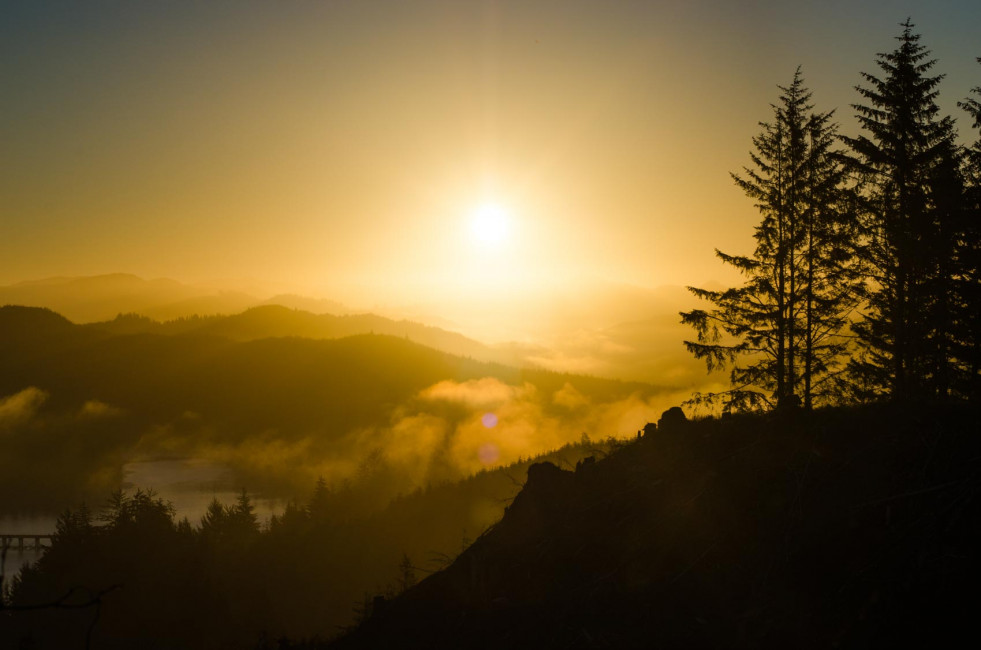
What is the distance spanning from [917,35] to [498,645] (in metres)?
24.7

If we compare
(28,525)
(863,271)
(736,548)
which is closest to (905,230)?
(863,271)

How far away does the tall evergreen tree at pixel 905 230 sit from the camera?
21750 millimetres

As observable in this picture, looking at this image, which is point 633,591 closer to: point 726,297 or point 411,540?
point 726,297

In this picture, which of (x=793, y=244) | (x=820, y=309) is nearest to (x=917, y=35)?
(x=793, y=244)

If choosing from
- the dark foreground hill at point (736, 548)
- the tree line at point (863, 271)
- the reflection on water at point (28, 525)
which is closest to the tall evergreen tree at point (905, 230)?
the tree line at point (863, 271)

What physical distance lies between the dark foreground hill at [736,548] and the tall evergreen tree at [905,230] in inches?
555

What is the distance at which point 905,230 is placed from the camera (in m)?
21.8

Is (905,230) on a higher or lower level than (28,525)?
higher

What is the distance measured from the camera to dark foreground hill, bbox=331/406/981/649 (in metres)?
7.05

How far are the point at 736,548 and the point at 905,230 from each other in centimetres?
1825

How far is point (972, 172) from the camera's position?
22.4m

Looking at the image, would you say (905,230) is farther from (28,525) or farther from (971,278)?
(28,525)

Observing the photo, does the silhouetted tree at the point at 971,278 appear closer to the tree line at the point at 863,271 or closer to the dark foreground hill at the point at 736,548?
the tree line at the point at 863,271

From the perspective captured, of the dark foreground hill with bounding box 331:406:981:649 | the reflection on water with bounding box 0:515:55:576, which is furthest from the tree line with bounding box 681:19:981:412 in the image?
the reflection on water with bounding box 0:515:55:576
